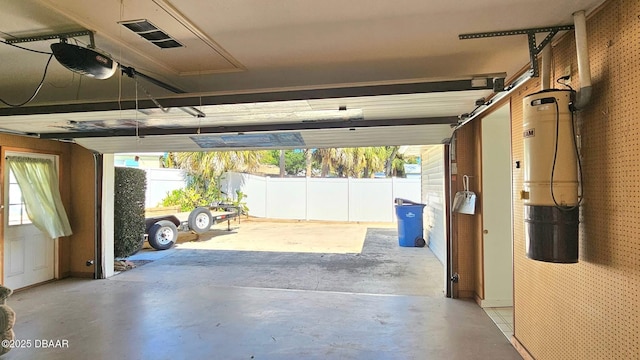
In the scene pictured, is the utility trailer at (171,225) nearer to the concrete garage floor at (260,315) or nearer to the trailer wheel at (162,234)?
the trailer wheel at (162,234)

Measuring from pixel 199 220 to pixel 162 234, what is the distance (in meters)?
1.42

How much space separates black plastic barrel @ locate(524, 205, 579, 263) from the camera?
2.04 meters

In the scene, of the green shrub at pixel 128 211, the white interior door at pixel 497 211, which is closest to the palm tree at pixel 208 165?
the green shrub at pixel 128 211

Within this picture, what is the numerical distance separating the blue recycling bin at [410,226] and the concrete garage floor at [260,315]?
1.77 metres

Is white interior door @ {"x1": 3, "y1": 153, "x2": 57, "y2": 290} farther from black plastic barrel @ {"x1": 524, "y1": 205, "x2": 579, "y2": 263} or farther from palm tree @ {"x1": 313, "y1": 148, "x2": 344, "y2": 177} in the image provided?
palm tree @ {"x1": 313, "y1": 148, "x2": 344, "y2": 177}

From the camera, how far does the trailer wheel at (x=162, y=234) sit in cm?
793

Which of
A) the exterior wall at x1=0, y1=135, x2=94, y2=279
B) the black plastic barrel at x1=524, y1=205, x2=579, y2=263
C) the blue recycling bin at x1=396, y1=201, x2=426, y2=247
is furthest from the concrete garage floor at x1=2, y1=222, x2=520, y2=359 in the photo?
the blue recycling bin at x1=396, y1=201, x2=426, y2=247

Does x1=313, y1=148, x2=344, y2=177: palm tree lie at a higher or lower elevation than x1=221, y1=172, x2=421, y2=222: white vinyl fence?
higher

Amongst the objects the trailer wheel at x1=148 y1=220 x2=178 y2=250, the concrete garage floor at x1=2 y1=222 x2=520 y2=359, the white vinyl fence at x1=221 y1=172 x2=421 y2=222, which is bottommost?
the concrete garage floor at x1=2 y1=222 x2=520 y2=359

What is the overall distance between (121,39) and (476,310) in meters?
4.72

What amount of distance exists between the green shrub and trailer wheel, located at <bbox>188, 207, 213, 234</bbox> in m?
2.01

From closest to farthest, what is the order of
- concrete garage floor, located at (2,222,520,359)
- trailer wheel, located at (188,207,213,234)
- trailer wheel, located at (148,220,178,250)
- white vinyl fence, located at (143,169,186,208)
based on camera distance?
concrete garage floor, located at (2,222,520,359) < trailer wheel, located at (148,220,178,250) < trailer wheel, located at (188,207,213,234) < white vinyl fence, located at (143,169,186,208)

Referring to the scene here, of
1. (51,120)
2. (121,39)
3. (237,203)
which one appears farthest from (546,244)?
(237,203)

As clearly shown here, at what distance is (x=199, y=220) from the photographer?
31.0 feet
